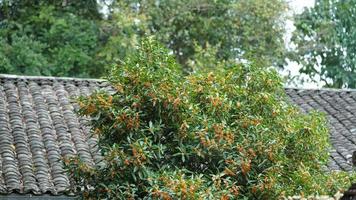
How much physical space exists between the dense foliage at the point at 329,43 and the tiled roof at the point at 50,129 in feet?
21.5

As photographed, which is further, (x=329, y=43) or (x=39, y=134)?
(x=329, y=43)

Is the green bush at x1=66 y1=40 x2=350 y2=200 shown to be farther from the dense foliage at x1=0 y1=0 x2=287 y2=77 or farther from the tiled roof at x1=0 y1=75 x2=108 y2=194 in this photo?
the dense foliage at x1=0 y1=0 x2=287 y2=77

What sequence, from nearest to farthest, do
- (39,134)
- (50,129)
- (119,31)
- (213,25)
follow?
(39,134) → (50,129) → (119,31) → (213,25)

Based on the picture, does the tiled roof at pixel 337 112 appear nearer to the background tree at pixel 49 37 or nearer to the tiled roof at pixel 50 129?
the tiled roof at pixel 50 129

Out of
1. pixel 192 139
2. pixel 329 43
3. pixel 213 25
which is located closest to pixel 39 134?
pixel 192 139

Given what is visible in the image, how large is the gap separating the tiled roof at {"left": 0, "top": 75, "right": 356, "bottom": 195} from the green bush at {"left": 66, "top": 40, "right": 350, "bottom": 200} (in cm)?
167

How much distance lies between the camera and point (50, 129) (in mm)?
13875

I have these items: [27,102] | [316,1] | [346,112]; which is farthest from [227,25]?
[27,102]

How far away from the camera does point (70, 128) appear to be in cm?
1404

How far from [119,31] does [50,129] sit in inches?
311

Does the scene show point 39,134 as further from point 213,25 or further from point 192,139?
point 213,25

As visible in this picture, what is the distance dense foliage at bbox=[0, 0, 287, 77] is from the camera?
2091cm

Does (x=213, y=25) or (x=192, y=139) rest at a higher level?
(x=192, y=139)

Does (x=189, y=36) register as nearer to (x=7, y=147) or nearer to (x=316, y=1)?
(x=316, y=1)
